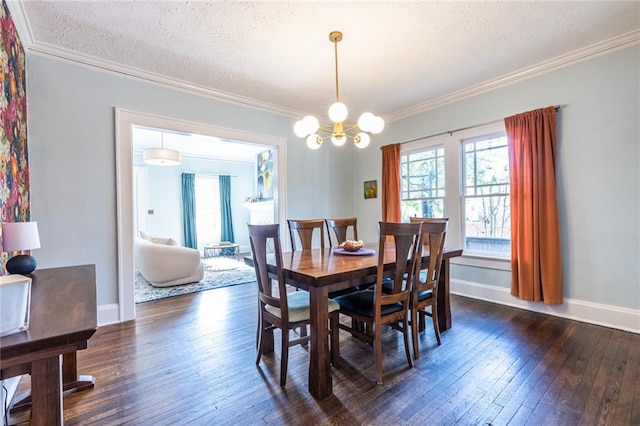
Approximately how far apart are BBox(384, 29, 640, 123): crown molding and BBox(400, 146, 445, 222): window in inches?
25.2

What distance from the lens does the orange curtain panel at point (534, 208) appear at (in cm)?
305

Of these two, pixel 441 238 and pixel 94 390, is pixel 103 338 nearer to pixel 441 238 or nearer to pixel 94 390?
pixel 94 390

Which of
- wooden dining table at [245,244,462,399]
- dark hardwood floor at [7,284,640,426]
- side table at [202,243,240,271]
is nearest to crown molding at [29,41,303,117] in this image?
wooden dining table at [245,244,462,399]

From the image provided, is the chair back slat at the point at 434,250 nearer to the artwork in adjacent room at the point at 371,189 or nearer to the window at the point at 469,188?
the window at the point at 469,188

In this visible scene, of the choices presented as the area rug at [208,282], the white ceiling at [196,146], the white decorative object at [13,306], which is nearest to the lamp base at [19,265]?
the white decorative object at [13,306]

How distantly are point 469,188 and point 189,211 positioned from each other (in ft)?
20.9

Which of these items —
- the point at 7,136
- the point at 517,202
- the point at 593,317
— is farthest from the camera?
the point at 517,202

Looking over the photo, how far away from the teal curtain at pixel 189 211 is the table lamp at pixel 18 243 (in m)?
5.70

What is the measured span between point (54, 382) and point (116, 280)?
2444 mm

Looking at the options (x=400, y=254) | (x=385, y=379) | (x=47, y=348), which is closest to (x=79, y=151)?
(x=47, y=348)

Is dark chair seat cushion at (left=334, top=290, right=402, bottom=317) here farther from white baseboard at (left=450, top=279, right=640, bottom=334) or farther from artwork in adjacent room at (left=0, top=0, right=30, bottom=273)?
artwork in adjacent room at (left=0, top=0, right=30, bottom=273)

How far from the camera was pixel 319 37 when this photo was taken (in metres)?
2.59

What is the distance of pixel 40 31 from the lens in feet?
8.18

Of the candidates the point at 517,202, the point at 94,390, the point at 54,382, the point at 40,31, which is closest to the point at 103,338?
the point at 94,390
